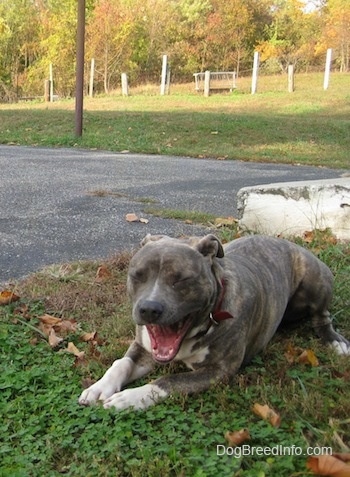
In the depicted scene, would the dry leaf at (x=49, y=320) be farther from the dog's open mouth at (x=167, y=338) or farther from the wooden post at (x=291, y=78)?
the wooden post at (x=291, y=78)

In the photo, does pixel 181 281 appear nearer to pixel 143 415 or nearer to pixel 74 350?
pixel 143 415

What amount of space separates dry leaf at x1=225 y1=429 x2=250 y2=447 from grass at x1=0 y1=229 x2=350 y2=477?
38 millimetres

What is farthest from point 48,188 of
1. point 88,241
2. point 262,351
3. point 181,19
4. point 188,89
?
point 181,19

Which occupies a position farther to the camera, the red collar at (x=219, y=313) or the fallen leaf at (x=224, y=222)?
the fallen leaf at (x=224, y=222)

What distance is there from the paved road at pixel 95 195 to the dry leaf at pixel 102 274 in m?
0.61

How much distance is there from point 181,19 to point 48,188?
4089cm

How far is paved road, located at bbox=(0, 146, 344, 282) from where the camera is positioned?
6.16 m

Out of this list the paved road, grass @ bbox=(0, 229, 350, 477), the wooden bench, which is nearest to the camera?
grass @ bbox=(0, 229, 350, 477)

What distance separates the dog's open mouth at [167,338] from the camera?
336cm

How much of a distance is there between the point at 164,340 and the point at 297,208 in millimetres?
3349

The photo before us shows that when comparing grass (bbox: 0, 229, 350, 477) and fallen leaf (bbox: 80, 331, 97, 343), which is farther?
fallen leaf (bbox: 80, 331, 97, 343)

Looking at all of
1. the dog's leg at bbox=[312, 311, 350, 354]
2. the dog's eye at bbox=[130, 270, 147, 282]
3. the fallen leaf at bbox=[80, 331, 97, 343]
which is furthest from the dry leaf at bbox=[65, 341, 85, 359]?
the dog's leg at bbox=[312, 311, 350, 354]

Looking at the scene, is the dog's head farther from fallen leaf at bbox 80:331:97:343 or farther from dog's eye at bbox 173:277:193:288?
fallen leaf at bbox 80:331:97:343

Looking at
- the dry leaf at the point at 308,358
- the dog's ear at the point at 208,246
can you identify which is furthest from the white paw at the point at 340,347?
the dog's ear at the point at 208,246
